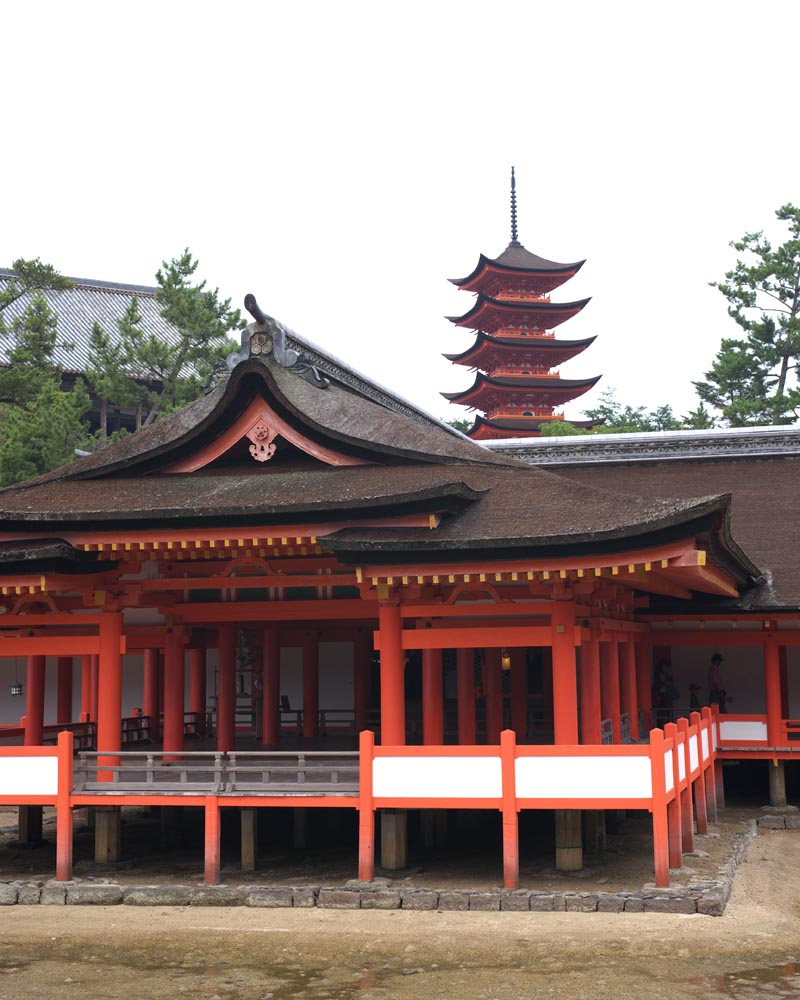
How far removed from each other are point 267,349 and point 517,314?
4536 cm

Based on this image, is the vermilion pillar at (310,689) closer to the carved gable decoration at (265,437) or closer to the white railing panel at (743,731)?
the carved gable decoration at (265,437)

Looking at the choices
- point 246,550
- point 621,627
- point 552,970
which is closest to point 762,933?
point 552,970

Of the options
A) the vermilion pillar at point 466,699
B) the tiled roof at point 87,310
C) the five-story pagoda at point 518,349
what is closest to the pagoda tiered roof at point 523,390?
the five-story pagoda at point 518,349

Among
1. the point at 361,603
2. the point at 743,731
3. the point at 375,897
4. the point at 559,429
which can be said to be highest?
the point at 559,429

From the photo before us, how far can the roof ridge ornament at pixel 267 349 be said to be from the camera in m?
22.0

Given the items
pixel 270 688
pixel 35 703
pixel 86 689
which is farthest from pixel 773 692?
pixel 86 689

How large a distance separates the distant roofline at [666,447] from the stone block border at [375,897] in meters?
15.5

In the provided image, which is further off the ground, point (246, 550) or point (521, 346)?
point (521, 346)

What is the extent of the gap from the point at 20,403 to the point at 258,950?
34.3m

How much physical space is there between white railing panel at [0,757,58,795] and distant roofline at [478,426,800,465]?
59.3 feet

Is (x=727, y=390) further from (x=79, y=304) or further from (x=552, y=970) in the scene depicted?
(x=552, y=970)

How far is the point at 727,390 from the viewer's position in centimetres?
6031

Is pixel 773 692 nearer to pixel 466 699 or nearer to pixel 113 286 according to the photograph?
pixel 466 699

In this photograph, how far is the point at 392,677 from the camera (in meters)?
19.0
